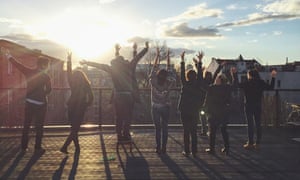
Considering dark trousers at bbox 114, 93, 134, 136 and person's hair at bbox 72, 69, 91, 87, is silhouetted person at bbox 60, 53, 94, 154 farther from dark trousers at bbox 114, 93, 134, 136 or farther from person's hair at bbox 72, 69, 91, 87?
dark trousers at bbox 114, 93, 134, 136

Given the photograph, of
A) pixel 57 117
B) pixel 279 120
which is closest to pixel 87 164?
pixel 279 120

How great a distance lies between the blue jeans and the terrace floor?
333mm

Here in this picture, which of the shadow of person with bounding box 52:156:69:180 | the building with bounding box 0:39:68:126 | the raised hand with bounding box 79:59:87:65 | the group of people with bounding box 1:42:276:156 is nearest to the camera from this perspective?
the shadow of person with bounding box 52:156:69:180

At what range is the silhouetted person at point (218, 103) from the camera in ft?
28.2

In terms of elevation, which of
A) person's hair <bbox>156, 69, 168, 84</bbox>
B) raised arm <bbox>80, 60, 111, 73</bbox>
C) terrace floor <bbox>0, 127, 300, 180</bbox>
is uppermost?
raised arm <bbox>80, 60, 111, 73</bbox>

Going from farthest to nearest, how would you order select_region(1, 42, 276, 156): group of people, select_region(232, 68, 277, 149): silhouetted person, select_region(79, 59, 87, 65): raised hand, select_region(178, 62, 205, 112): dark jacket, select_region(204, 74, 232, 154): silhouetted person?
select_region(232, 68, 277, 149): silhouetted person < select_region(79, 59, 87, 65): raised hand < select_region(204, 74, 232, 154): silhouetted person < select_region(1, 42, 276, 156): group of people < select_region(178, 62, 205, 112): dark jacket

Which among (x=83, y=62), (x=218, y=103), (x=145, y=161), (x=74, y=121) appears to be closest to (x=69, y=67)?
(x=83, y=62)

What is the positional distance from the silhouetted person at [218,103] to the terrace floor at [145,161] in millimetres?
616

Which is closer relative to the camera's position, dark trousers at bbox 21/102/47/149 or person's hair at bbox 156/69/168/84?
person's hair at bbox 156/69/168/84

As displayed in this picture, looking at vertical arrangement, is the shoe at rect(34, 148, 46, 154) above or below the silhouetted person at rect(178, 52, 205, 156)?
below

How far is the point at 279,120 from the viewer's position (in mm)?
13500

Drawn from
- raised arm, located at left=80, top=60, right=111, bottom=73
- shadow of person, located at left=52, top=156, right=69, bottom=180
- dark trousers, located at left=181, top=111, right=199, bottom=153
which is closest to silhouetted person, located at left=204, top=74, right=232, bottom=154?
dark trousers, located at left=181, top=111, right=199, bottom=153

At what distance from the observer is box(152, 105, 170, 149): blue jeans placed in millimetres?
8656

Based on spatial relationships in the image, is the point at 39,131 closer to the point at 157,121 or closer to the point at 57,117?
the point at 157,121
